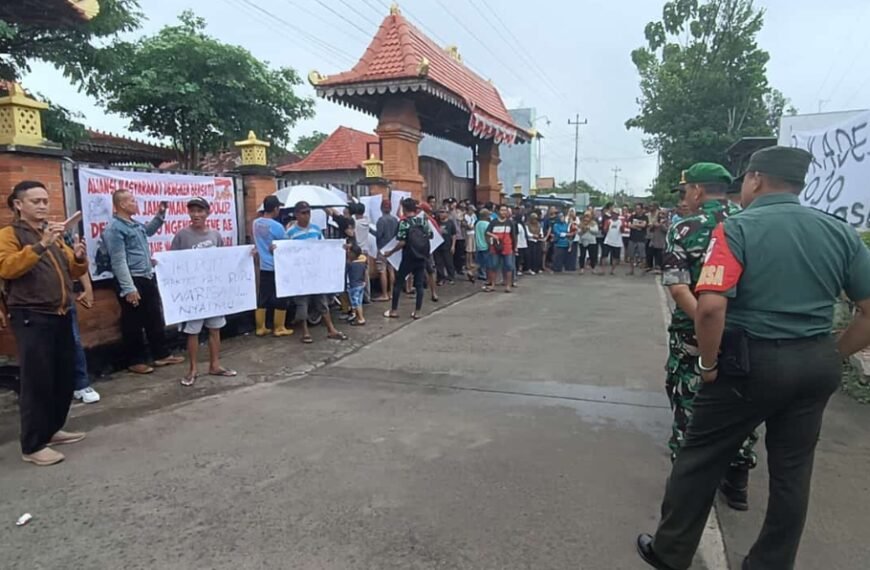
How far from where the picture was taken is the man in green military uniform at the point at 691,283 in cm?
291

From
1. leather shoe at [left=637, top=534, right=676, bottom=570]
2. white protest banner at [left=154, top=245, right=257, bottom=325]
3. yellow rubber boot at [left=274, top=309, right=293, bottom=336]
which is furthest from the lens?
yellow rubber boot at [left=274, top=309, right=293, bottom=336]

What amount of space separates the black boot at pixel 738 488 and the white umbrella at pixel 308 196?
587cm

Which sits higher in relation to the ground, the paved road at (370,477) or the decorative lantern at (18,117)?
the decorative lantern at (18,117)

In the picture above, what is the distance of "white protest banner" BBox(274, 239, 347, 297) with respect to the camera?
6.83 metres

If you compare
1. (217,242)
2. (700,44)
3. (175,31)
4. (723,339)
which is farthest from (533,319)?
(700,44)

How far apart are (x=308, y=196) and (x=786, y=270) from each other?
6.42 m

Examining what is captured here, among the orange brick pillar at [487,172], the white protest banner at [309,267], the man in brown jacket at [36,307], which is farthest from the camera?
the orange brick pillar at [487,172]

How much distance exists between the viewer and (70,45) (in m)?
10.9

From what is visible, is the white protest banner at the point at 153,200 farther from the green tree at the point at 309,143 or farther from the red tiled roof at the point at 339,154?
the green tree at the point at 309,143

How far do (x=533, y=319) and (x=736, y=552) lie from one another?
19.2 feet

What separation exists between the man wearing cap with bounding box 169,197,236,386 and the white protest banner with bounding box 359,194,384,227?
4.36 m

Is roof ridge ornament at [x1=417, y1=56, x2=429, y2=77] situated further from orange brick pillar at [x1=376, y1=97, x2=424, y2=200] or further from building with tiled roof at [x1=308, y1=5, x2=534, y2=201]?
orange brick pillar at [x1=376, y1=97, x2=424, y2=200]

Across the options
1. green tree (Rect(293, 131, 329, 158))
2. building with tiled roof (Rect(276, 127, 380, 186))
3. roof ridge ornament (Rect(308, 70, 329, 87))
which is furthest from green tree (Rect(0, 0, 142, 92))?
green tree (Rect(293, 131, 329, 158))

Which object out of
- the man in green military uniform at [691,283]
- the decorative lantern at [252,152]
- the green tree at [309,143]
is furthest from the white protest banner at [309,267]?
the green tree at [309,143]
